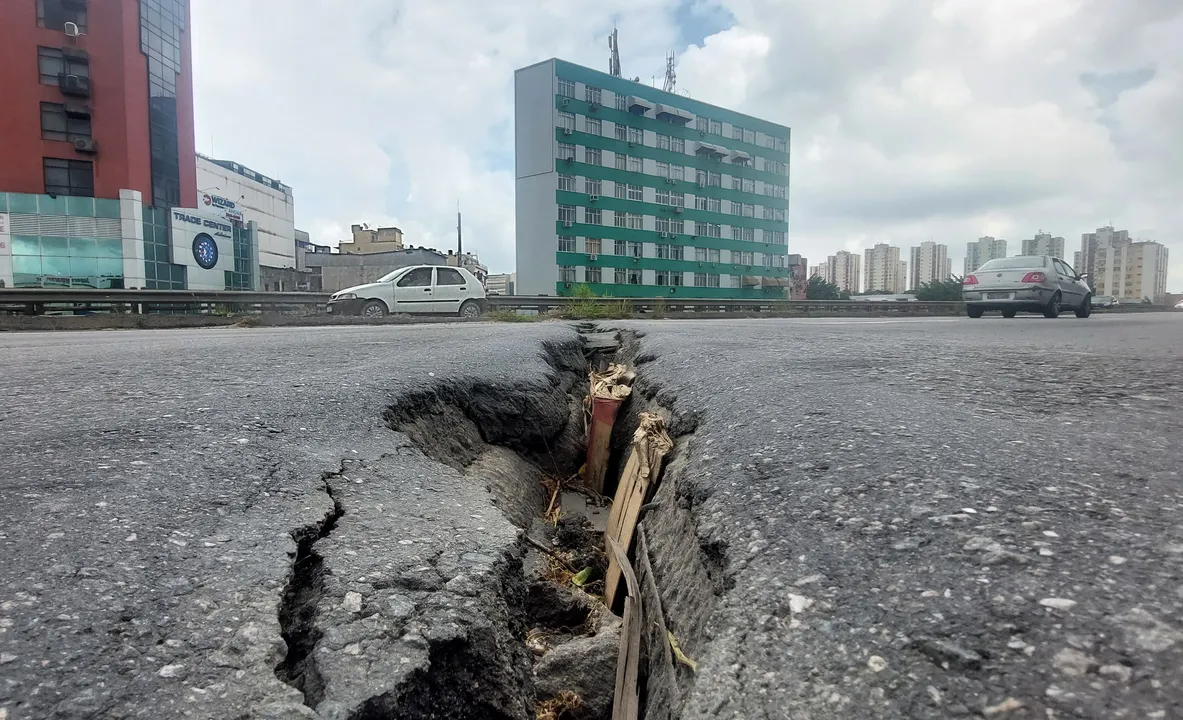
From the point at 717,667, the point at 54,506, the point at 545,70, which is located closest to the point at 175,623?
the point at 54,506

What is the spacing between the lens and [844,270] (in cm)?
7519

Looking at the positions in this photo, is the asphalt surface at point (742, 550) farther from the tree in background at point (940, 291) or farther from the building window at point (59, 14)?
the tree in background at point (940, 291)

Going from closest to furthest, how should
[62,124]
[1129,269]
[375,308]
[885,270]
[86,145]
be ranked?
[375,308], [86,145], [62,124], [1129,269], [885,270]

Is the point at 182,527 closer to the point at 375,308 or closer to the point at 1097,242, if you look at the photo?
the point at 375,308

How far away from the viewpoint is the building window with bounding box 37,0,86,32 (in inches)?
1109

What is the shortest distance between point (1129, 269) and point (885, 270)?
32920mm

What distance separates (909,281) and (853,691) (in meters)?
69.1

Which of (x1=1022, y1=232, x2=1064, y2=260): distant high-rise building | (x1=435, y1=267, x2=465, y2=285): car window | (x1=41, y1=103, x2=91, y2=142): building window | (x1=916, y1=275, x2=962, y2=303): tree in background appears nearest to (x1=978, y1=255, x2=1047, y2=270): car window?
(x1=435, y1=267, x2=465, y2=285): car window

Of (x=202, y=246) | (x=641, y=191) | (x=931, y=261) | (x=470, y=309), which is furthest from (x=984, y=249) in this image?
(x=202, y=246)

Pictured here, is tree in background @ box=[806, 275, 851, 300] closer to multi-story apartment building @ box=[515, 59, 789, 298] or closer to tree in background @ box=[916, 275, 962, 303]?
multi-story apartment building @ box=[515, 59, 789, 298]

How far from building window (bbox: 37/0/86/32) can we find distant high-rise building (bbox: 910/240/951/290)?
60.2 metres

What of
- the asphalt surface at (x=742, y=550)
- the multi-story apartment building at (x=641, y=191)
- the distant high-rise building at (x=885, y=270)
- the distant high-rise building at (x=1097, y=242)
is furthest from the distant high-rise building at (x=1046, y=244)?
the asphalt surface at (x=742, y=550)

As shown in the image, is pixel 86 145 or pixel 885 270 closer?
pixel 86 145

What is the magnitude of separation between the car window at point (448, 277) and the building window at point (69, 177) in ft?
A: 81.8
